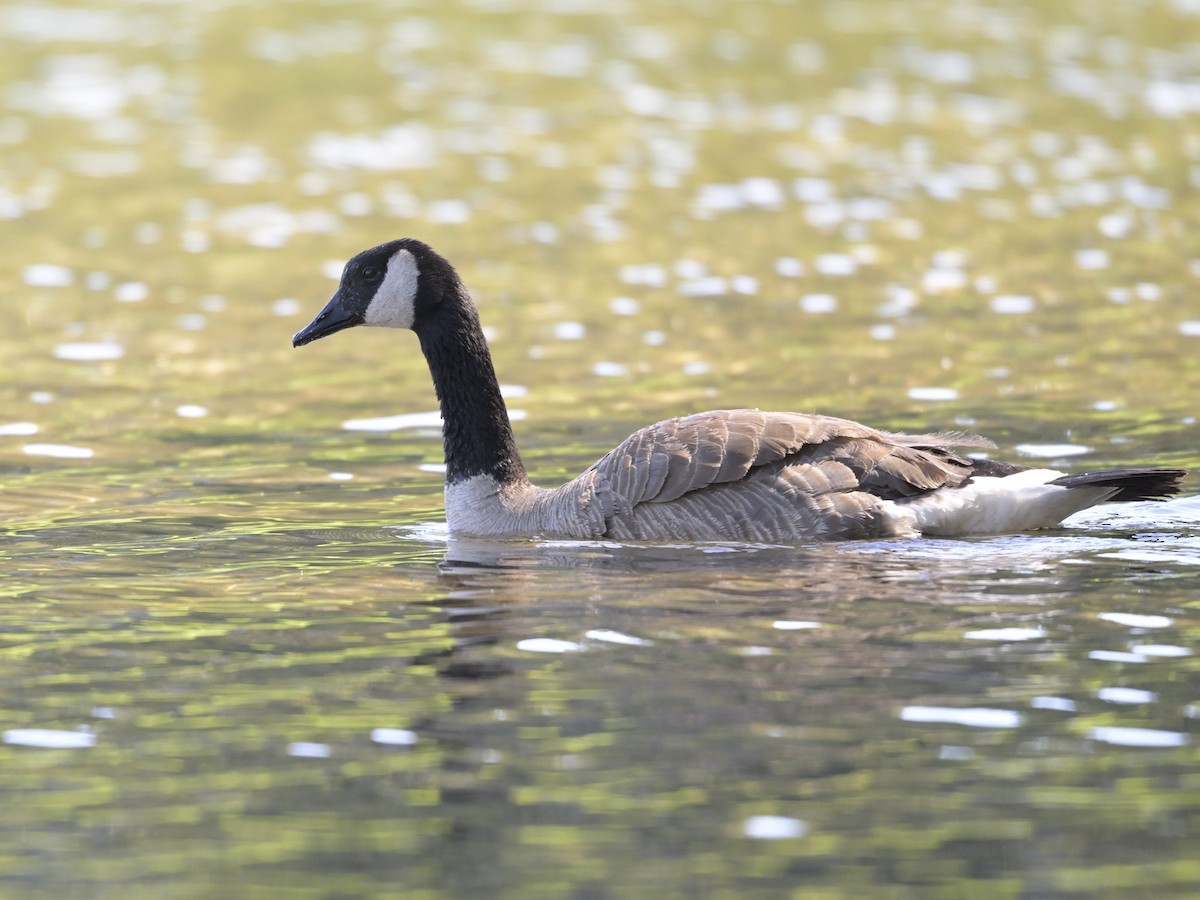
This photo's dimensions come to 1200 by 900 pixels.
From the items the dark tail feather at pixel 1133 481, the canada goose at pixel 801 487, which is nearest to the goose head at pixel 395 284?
the canada goose at pixel 801 487

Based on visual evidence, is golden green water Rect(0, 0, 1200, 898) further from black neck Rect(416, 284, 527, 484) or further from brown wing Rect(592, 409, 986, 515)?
black neck Rect(416, 284, 527, 484)

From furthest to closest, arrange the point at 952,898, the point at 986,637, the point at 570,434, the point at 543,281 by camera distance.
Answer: the point at 543,281, the point at 570,434, the point at 986,637, the point at 952,898

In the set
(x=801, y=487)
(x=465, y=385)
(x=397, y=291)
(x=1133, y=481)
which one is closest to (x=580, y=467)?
(x=465, y=385)

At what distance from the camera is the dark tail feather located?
36.3 feet

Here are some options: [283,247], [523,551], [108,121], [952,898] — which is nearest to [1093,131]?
[283,247]

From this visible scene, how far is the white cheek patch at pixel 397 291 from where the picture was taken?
13.0 meters

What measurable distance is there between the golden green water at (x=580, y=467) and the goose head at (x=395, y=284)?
1.38 metres

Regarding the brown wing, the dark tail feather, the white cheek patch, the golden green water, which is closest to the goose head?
the white cheek patch

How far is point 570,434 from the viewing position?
15773 millimetres

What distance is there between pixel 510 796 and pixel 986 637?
2928mm

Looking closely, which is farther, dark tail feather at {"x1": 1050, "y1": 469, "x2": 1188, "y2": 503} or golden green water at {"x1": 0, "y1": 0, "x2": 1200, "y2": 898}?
dark tail feather at {"x1": 1050, "y1": 469, "x2": 1188, "y2": 503}

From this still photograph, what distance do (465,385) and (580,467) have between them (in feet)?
5.77

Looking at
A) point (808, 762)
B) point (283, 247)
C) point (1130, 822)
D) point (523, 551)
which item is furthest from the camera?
point (283, 247)

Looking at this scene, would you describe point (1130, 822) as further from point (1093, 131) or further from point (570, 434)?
point (1093, 131)
